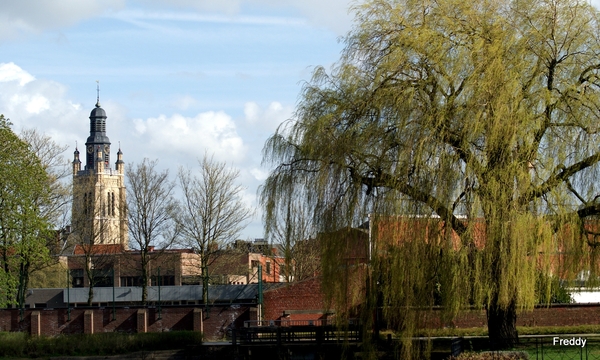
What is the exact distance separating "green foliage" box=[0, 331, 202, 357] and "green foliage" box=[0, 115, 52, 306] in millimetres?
4127

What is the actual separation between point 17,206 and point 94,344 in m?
8.39

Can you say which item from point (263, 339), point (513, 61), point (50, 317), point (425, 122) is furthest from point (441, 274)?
point (50, 317)

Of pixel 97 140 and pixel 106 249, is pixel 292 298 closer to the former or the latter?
pixel 106 249

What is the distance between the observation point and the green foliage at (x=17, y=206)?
35.6 metres

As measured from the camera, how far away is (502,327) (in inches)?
808

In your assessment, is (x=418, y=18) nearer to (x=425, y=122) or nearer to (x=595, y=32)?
(x=425, y=122)

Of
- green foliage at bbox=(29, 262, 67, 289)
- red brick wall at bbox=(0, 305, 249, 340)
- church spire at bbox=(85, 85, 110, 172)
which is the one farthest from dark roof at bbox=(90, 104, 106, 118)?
red brick wall at bbox=(0, 305, 249, 340)

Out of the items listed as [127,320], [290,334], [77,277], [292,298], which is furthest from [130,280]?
[290,334]

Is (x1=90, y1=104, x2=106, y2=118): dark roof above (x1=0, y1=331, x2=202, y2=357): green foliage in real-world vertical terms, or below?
above

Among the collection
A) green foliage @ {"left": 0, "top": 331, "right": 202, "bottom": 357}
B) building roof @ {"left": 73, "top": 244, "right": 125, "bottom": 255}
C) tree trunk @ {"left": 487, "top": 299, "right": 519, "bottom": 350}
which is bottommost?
green foliage @ {"left": 0, "top": 331, "right": 202, "bottom": 357}

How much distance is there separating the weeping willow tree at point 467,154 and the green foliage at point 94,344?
1413 cm

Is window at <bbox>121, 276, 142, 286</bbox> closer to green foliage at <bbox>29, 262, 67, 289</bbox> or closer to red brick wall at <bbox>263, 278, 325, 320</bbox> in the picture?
green foliage at <bbox>29, 262, 67, 289</bbox>

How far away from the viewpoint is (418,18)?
2044 cm

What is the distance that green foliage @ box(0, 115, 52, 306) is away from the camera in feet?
117
